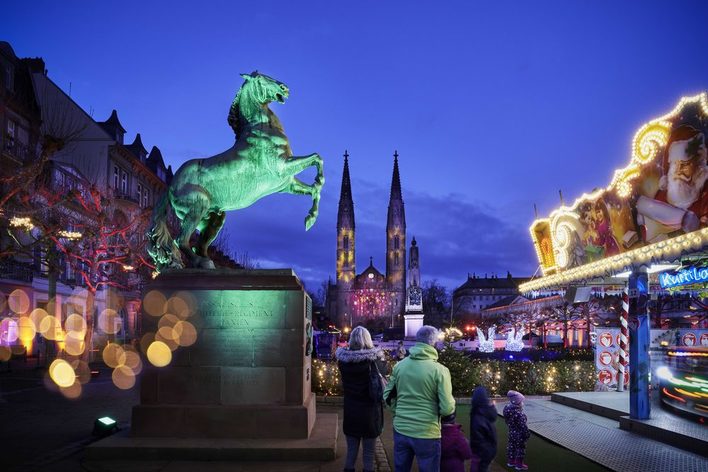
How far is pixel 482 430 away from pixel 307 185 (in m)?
4.84

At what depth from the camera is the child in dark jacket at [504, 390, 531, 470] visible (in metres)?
8.29

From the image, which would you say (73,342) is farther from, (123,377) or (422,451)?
(422,451)

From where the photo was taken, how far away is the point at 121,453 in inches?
301

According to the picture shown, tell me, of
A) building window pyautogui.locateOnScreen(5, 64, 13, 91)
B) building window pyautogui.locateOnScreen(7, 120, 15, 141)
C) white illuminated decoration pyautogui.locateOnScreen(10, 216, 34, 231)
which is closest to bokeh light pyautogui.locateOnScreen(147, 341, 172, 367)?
white illuminated decoration pyautogui.locateOnScreen(10, 216, 34, 231)

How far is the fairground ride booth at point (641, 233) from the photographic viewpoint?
29.4 ft

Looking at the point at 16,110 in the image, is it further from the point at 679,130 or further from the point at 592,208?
the point at 679,130

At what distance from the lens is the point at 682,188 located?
921 centimetres

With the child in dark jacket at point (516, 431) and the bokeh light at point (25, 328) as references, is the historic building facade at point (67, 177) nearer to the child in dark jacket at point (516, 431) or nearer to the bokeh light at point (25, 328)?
the bokeh light at point (25, 328)

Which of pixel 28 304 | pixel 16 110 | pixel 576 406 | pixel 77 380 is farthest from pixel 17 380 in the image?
pixel 576 406

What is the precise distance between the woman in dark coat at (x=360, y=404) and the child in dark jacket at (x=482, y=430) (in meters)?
1.18

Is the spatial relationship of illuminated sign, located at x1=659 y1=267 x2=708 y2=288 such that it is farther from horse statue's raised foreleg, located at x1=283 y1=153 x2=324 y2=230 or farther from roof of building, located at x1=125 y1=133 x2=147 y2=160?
roof of building, located at x1=125 y1=133 x2=147 y2=160

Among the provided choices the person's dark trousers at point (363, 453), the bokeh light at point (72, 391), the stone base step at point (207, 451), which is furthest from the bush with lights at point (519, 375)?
the person's dark trousers at point (363, 453)

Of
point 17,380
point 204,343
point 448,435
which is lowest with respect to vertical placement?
point 17,380

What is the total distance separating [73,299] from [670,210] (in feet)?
116
